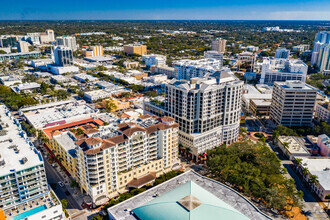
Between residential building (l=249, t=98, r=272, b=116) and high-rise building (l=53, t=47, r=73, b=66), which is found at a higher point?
high-rise building (l=53, t=47, r=73, b=66)

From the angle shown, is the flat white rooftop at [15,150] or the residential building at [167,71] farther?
the residential building at [167,71]

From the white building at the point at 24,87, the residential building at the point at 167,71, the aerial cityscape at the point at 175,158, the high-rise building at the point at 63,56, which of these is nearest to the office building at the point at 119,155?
the aerial cityscape at the point at 175,158

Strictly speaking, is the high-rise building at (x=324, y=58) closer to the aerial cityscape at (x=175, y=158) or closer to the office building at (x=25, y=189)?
the aerial cityscape at (x=175, y=158)

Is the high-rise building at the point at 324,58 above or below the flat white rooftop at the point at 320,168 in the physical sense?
above

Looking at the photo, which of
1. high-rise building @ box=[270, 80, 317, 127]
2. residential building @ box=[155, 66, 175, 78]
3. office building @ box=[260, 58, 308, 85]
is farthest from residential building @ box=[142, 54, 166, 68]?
high-rise building @ box=[270, 80, 317, 127]

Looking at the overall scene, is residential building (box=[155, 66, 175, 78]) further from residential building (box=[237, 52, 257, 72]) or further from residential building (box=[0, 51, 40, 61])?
residential building (box=[0, 51, 40, 61])

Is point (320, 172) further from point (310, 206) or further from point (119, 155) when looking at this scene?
point (119, 155)

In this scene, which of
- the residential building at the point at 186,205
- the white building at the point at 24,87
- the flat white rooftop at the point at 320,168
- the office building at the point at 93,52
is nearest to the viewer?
the residential building at the point at 186,205

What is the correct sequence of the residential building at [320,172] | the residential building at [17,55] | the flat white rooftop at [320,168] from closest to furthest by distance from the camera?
the residential building at [320,172] < the flat white rooftop at [320,168] < the residential building at [17,55]
